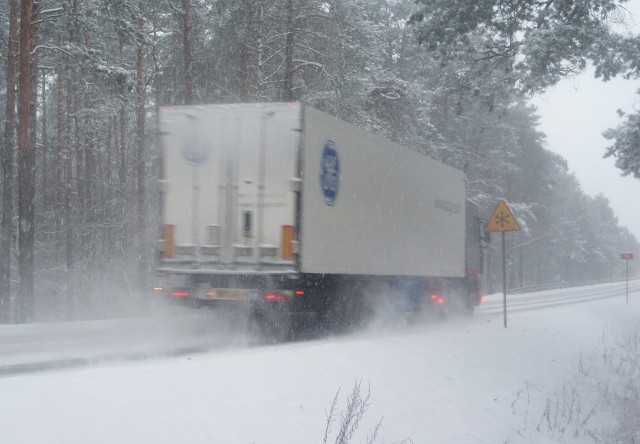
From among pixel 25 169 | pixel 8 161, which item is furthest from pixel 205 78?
pixel 25 169

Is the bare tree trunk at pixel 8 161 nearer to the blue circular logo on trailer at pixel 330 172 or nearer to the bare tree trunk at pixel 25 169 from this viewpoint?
the bare tree trunk at pixel 25 169

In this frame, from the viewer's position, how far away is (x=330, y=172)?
41.9 feet

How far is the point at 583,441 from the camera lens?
34.6 ft

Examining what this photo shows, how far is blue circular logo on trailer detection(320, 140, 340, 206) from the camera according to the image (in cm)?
1252

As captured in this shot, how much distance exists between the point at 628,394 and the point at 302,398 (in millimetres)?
8344

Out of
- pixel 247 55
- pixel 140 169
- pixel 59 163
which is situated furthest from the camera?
pixel 59 163

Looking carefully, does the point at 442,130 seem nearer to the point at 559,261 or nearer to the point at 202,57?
the point at 202,57

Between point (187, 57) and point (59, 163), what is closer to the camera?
point (187, 57)

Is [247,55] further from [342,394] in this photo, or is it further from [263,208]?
[342,394]

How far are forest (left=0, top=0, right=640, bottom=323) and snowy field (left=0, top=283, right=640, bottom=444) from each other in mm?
4950

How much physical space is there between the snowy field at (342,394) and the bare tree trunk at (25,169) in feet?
26.6

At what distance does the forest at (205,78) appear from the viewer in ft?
47.6

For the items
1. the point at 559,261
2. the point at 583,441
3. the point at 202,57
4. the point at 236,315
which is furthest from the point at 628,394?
the point at 559,261

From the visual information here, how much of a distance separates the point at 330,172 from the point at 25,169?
9608 mm
